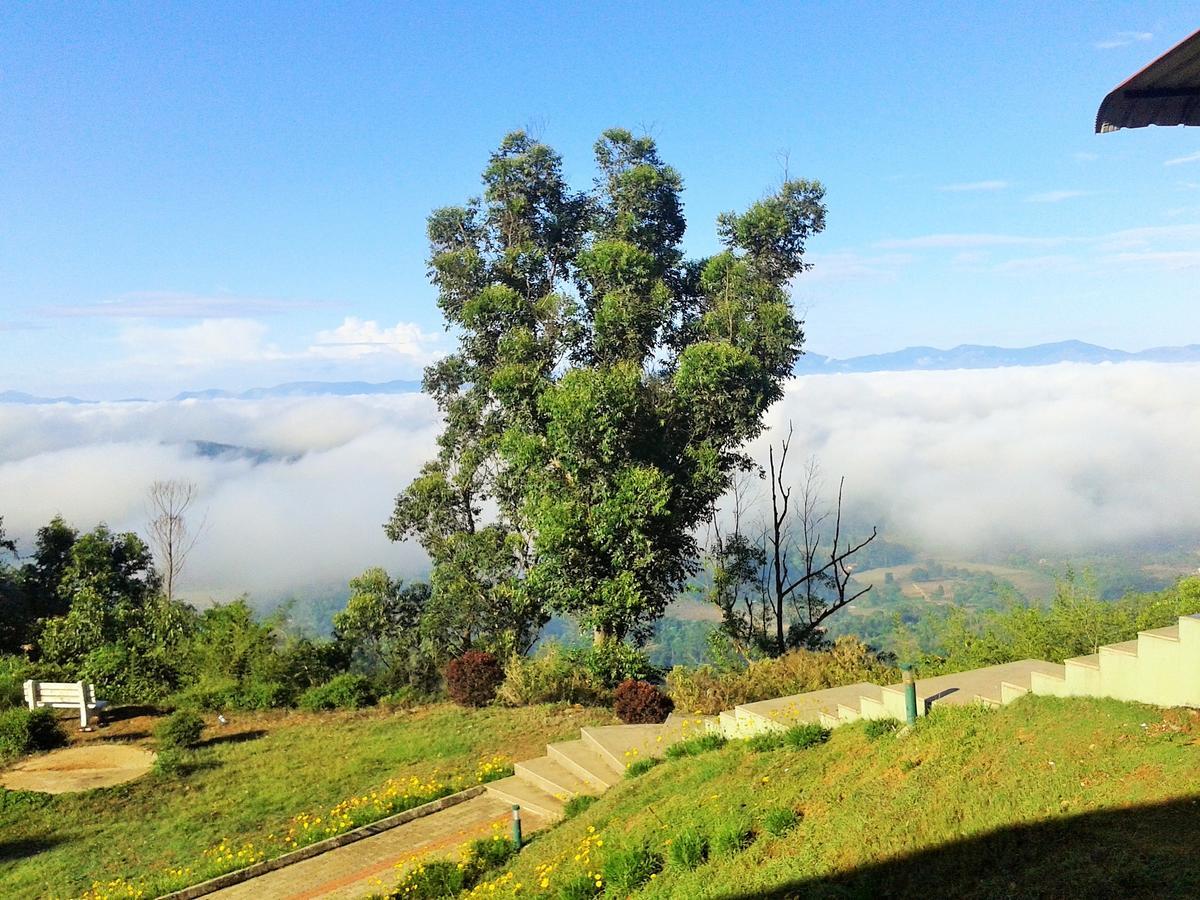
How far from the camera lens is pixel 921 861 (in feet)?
20.3

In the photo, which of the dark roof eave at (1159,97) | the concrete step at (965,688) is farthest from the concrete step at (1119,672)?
the dark roof eave at (1159,97)

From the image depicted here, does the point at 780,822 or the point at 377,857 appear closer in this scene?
the point at 780,822

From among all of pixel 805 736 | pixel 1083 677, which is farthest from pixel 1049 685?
pixel 805 736

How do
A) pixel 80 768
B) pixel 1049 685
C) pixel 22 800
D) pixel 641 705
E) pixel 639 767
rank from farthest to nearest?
pixel 641 705, pixel 80 768, pixel 22 800, pixel 639 767, pixel 1049 685

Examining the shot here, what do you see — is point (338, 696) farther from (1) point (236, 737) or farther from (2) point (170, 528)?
(2) point (170, 528)

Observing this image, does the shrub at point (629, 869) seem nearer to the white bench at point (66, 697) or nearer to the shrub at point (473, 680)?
the shrub at point (473, 680)

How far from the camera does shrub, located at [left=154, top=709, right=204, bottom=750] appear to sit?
48.0 feet

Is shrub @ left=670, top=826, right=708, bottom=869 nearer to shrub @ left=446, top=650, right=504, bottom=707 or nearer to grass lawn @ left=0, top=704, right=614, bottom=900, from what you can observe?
grass lawn @ left=0, top=704, right=614, bottom=900

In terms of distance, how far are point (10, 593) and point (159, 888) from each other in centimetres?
1678

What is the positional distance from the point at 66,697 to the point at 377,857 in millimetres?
10044

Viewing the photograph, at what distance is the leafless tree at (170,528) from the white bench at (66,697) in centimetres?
890

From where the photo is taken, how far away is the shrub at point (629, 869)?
7.41 metres

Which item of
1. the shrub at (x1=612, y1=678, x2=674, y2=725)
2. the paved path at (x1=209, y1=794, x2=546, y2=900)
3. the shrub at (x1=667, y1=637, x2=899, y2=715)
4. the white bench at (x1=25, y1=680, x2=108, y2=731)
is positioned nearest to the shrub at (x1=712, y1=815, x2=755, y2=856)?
the paved path at (x1=209, y1=794, x2=546, y2=900)

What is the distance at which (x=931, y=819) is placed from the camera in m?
6.73
